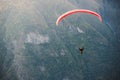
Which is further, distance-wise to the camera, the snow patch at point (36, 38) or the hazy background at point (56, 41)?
the snow patch at point (36, 38)

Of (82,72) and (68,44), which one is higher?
(68,44)

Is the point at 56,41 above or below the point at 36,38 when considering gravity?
above

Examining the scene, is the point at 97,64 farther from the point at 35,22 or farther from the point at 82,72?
the point at 35,22

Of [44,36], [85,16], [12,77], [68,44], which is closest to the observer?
[12,77]

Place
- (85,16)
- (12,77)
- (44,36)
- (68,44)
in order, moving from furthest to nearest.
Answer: (85,16), (68,44), (44,36), (12,77)

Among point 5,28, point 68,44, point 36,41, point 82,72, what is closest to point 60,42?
point 68,44

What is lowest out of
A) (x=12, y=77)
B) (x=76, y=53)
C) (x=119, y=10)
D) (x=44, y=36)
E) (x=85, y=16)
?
(x=12, y=77)

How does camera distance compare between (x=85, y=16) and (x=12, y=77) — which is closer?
(x=12, y=77)

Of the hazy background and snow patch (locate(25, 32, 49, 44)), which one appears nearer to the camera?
the hazy background
